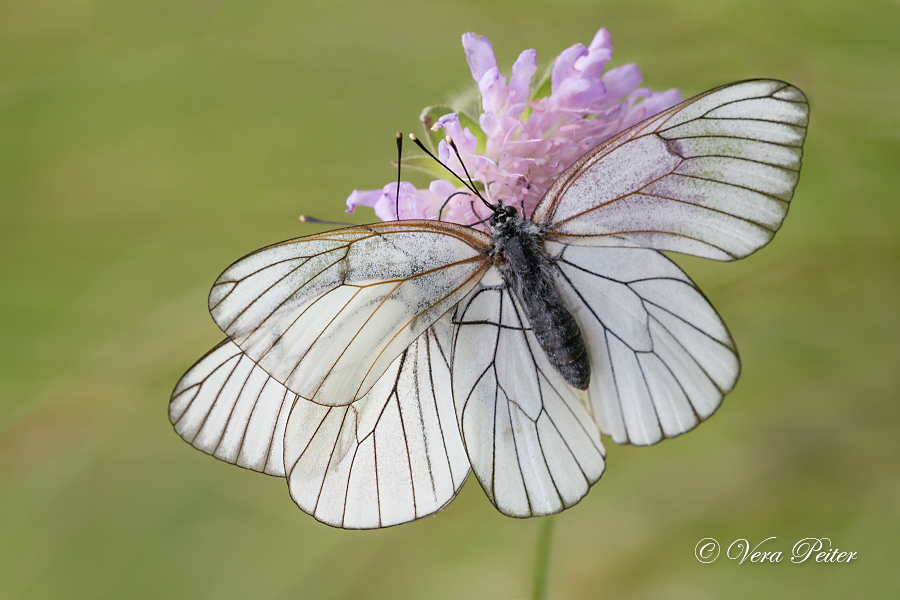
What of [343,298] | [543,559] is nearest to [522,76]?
[343,298]

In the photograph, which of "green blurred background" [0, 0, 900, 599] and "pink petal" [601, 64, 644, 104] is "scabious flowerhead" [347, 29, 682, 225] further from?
"green blurred background" [0, 0, 900, 599]

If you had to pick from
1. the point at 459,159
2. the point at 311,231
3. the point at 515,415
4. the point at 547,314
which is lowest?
the point at 515,415

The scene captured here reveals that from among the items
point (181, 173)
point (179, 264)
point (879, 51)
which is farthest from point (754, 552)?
point (181, 173)

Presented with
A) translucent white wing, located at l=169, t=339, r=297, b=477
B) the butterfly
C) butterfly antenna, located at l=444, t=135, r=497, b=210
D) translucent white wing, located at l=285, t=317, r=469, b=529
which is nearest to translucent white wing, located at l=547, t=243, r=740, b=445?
the butterfly

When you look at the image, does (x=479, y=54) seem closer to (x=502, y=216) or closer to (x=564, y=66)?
(x=564, y=66)

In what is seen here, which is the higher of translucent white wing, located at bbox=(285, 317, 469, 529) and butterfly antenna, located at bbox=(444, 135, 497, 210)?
butterfly antenna, located at bbox=(444, 135, 497, 210)

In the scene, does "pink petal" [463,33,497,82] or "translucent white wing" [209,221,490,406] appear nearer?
"translucent white wing" [209,221,490,406]
